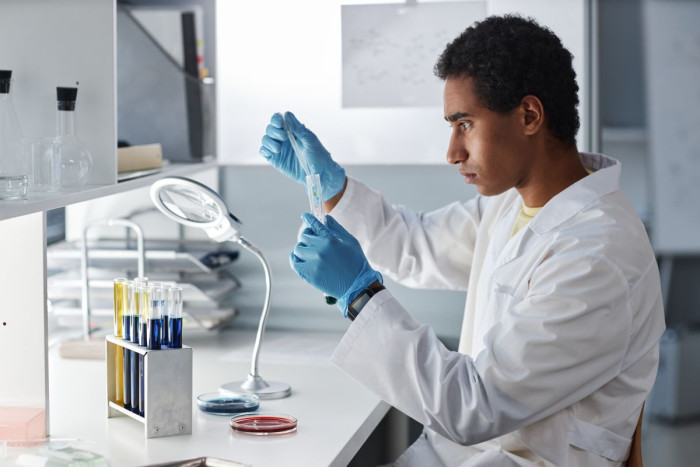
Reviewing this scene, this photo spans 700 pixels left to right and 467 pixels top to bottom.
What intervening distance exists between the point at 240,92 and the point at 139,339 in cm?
107

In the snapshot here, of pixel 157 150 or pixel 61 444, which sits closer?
pixel 61 444

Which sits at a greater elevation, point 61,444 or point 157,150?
point 157,150

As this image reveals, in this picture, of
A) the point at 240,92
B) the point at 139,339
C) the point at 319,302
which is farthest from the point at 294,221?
the point at 139,339

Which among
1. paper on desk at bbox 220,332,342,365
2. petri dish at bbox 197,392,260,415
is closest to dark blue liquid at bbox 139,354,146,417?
petri dish at bbox 197,392,260,415

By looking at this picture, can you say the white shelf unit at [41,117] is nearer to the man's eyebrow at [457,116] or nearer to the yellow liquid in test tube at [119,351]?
the yellow liquid in test tube at [119,351]

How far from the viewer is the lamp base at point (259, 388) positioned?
1.84 metres

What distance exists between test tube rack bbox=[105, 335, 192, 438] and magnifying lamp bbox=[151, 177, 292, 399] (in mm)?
263

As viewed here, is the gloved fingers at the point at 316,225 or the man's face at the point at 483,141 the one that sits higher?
the man's face at the point at 483,141

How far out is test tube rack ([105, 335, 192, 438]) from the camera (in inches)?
60.9

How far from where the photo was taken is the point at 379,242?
215 cm

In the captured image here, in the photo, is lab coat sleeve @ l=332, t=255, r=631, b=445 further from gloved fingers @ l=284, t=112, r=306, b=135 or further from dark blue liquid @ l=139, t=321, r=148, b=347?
gloved fingers @ l=284, t=112, r=306, b=135

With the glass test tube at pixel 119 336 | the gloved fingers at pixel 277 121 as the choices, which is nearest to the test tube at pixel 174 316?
the glass test tube at pixel 119 336

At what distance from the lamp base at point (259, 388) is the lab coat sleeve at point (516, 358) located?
0.36m

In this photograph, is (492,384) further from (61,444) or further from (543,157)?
(61,444)
